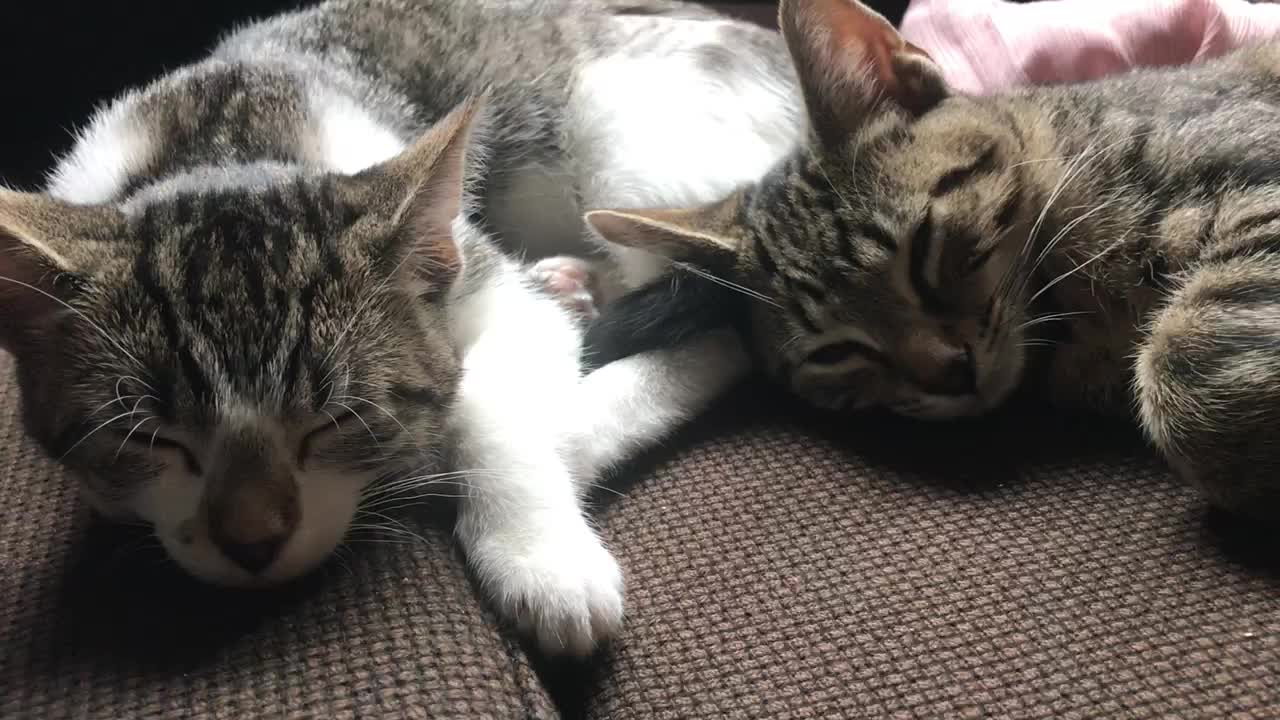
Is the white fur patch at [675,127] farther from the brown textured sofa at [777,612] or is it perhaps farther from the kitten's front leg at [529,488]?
the brown textured sofa at [777,612]

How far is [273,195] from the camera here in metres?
1.02

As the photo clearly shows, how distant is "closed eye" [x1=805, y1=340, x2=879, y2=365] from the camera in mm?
1188

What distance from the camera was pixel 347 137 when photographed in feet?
4.40

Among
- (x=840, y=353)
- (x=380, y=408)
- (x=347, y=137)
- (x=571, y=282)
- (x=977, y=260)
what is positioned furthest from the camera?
(x=571, y=282)

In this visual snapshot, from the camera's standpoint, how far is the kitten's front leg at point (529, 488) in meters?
0.93

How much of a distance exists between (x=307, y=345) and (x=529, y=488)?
271 mm

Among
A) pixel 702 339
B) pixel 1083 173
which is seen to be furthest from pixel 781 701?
pixel 1083 173

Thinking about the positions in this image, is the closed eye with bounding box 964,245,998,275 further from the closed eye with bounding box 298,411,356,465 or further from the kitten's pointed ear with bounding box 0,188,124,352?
the kitten's pointed ear with bounding box 0,188,124,352

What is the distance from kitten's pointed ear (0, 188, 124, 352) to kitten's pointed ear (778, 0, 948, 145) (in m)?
0.79

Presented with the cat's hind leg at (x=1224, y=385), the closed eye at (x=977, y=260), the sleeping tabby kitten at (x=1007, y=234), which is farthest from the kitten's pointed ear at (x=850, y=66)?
the cat's hind leg at (x=1224, y=385)

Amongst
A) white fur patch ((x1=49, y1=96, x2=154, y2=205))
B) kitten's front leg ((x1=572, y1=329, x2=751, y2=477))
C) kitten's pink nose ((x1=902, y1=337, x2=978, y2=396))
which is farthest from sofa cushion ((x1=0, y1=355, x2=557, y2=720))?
kitten's pink nose ((x1=902, y1=337, x2=978, y2=396))

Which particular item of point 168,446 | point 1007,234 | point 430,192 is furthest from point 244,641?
point 1007,234

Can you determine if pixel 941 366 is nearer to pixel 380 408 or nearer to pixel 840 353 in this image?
pixel 840 353

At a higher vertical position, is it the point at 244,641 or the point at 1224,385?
the point at 1224,385
